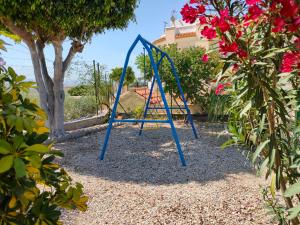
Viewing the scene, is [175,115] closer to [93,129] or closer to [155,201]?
[93,129]

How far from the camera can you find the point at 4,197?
1005 mm

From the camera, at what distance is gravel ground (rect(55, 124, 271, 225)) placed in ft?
8.51

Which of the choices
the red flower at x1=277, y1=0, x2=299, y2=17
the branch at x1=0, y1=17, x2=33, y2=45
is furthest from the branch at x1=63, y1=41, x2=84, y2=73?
the red flower at x1=277, y1=0, x2=299, y2=17

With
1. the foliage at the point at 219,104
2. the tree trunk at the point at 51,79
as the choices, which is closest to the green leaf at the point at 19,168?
the foliage at the point at 219,104

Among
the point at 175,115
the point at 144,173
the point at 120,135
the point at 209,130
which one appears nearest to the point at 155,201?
the point at 144,173

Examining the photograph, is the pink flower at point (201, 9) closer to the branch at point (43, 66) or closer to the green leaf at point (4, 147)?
the green leaf at point (4, 147)

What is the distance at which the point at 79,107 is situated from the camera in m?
8.95

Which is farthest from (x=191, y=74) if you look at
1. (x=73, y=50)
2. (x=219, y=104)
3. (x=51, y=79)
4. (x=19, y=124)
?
(x=19, y=124)

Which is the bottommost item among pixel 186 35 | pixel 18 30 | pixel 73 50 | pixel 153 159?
pixel 153 159

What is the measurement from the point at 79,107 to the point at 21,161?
326 inches

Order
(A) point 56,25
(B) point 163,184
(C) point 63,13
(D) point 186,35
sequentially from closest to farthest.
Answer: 1. (B) point 163,184
2. (C) point 63,13
3. (A) point 56,25
4. (D) point 186,35

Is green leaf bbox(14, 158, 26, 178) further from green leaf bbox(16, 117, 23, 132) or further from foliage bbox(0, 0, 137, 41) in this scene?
foliage bbox(0, 0, 137, 41)

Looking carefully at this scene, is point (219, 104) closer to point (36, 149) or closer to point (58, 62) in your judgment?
point (58, 62)

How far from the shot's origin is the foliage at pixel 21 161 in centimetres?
89
